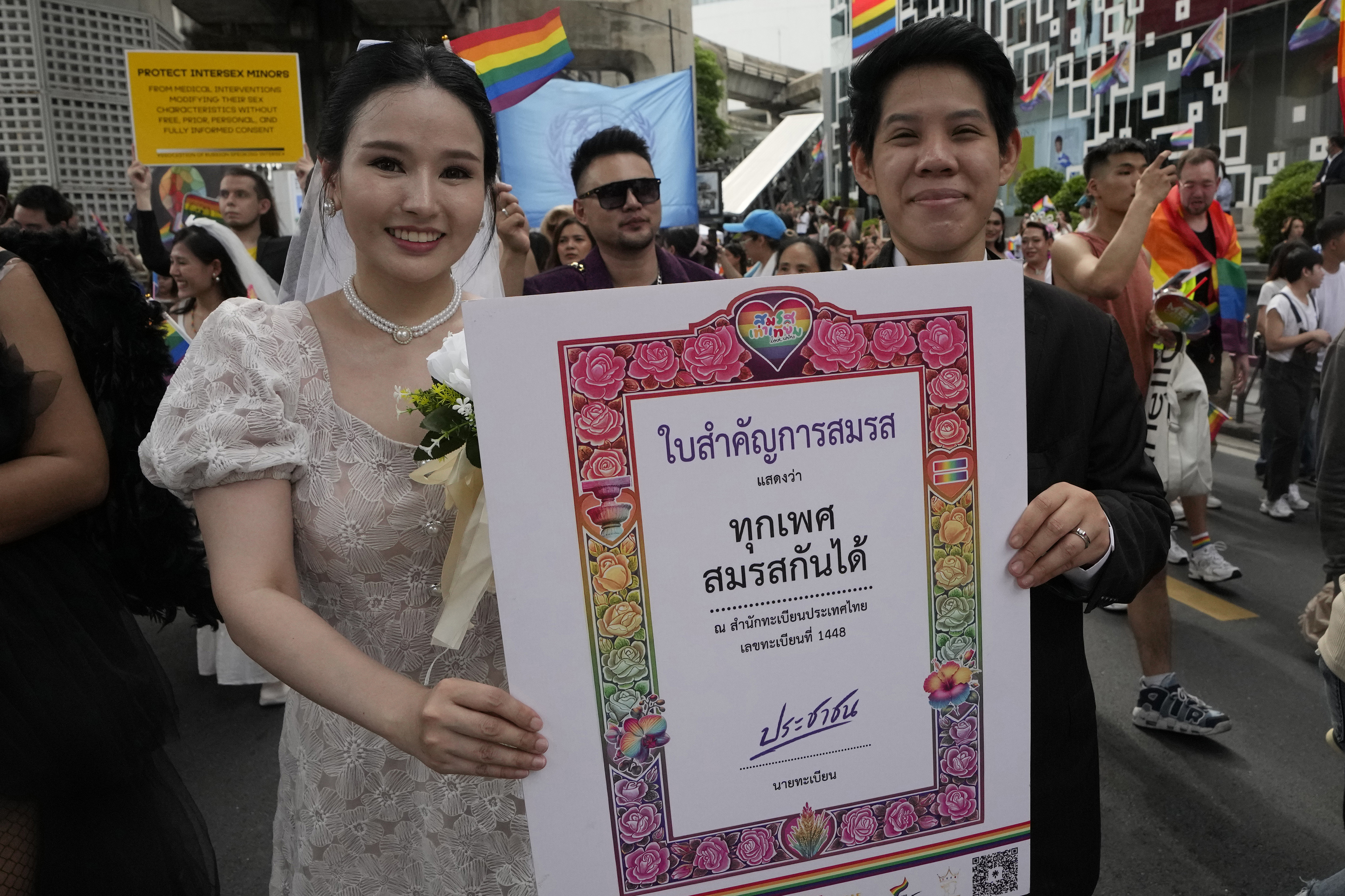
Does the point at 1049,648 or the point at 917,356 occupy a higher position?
the point at 917,356

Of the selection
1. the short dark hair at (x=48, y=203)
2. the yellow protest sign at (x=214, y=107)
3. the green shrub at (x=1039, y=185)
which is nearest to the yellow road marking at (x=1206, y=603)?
the yellow protest sign at (x=214, y=107)

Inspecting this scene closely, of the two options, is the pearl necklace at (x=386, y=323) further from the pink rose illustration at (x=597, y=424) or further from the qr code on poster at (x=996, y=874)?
the qr code on poster at (x=996, y=874)

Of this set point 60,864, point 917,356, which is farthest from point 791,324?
point 60,864

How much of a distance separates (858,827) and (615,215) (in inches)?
120

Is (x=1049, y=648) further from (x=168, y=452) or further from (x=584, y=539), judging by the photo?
(x=168, y=452)

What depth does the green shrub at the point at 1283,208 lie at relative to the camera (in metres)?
11.0

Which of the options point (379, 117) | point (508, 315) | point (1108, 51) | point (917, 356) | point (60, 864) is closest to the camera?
point (508, 315)

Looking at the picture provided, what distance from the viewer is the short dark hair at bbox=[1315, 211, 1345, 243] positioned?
6.18m

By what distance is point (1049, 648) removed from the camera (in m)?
1.44

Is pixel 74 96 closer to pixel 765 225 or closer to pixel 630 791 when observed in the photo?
pixel 765 225

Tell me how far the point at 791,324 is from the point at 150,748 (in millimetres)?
1332

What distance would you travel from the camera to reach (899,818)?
116 cm

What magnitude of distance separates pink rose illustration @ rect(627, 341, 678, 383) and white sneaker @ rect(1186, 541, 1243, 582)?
15.5 ft

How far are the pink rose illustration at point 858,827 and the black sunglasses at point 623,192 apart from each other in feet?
9.88
